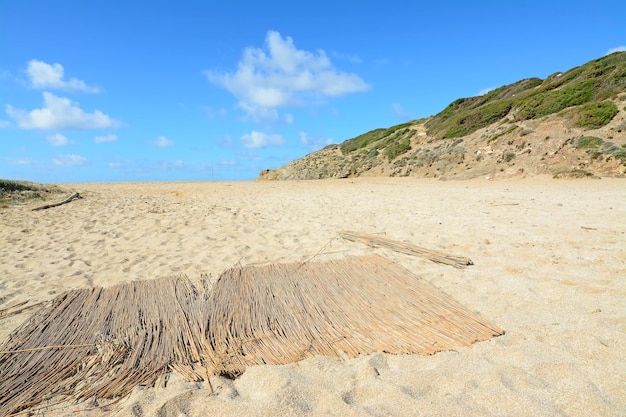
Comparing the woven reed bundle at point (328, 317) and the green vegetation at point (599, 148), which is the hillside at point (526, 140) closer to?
the green vegetation at point (599, 148)

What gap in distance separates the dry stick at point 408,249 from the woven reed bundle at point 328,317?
0.66m

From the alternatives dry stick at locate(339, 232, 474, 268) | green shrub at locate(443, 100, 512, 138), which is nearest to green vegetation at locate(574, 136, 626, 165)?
green shrub at locate(443, 100, 512, 138)

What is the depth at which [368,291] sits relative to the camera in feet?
10.6

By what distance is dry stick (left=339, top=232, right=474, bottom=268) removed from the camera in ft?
13.1

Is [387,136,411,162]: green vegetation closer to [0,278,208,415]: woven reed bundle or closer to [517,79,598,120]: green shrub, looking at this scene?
[517,79,598,120]: green shrub

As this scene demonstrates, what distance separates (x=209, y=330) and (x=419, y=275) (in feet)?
7.22

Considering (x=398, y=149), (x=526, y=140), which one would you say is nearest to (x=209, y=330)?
(x=526, y=140)

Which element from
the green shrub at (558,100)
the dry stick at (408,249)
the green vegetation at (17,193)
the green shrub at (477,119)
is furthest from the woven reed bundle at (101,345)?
the green shrub at (477,119)

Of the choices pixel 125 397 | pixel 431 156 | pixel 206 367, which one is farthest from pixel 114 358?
pixel 431 156

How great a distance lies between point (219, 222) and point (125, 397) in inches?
201

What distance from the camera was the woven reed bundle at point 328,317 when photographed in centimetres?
234

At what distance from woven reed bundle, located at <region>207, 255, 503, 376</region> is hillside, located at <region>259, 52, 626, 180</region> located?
12426 mm

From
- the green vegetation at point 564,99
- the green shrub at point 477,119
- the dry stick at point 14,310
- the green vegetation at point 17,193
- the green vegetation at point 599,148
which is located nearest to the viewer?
the dry stick at point 14,310

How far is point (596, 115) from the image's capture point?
46.7 feet
